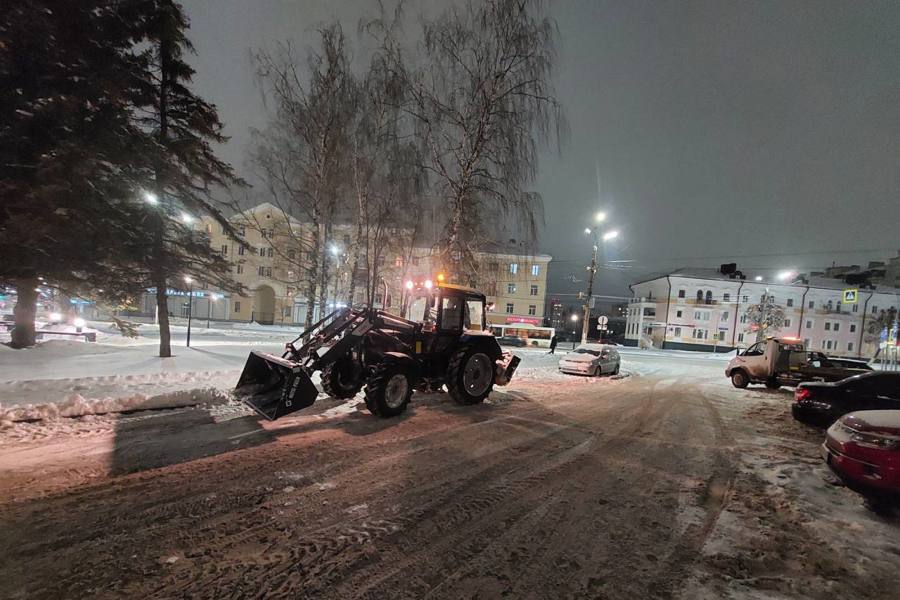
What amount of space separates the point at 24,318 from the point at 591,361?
60.7 ft

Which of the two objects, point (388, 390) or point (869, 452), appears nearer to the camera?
point (869, 452)

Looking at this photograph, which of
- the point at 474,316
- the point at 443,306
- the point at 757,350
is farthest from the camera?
the point at 757,350

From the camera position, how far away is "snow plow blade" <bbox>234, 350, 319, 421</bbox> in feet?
19.9

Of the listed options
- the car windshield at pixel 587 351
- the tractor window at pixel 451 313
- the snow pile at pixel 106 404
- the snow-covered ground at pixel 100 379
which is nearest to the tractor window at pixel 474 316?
the tractor window at pixel 451 313

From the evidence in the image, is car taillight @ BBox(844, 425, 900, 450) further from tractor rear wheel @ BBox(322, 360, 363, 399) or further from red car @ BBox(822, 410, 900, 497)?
tractor rear wheel @ BBox(322, 360, 363, 399)

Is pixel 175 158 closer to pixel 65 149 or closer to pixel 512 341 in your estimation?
pixel 65 149

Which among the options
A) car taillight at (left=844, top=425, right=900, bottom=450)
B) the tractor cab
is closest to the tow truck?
car taillight at (left=844, top=425, right=900, bottom=450)

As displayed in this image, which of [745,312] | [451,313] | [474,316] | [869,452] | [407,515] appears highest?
[745,312]

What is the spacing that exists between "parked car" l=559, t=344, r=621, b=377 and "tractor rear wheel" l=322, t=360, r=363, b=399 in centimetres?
A: 1142

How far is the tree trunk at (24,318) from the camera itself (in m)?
10.5

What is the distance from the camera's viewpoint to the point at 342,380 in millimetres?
7844

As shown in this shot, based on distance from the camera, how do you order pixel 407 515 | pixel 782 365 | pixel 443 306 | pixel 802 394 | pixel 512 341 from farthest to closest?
pixel 512 341, pixel 782 365, pixel 802 394, pixel 443 306, pixel 407 515

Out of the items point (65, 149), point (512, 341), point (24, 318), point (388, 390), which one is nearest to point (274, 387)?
point (388, 390)

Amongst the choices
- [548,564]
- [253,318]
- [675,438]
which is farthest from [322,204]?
[253,318]
